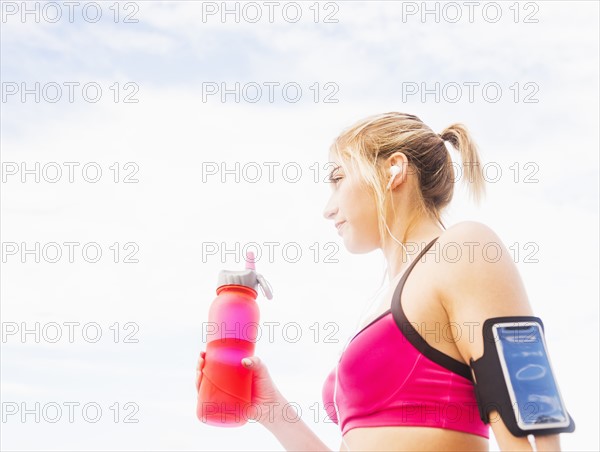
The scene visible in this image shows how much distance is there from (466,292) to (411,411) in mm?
421

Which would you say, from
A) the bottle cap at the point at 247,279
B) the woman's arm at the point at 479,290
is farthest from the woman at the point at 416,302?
the bottle cap at the point at 247,279

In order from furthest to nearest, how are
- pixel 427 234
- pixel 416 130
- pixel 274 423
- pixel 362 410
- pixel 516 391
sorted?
1. pixel 274 423
2. pixel 416 130
3. pixel 427 234
4. pixel 362 410
5. pixel 516 391

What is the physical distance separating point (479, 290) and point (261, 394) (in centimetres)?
118

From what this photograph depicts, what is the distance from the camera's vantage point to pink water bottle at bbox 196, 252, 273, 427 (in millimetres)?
2902

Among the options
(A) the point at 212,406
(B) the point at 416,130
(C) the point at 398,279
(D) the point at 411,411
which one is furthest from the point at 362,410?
(B) the point at 416,130

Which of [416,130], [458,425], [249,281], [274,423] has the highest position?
[416,130]

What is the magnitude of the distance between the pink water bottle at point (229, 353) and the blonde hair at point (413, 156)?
63cm

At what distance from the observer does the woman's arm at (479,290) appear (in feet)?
7.30

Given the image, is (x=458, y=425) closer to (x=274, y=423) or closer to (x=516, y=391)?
(x=516, y=391)

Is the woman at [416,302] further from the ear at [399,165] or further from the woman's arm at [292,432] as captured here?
the woman's arm at [292,432]

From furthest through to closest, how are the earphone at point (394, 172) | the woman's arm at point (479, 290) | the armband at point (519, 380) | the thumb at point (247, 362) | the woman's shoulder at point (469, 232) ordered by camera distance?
the thumb at point (247, 362) < the earphone at point (394, 172) < the woman's shoulder at point (469, 232) < the woman's arm at point (479, 290) < the armband at point (519, 380)

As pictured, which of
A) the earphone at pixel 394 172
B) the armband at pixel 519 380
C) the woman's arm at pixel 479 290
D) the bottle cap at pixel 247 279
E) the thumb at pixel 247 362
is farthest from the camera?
the bottle cap at pixel 247 279

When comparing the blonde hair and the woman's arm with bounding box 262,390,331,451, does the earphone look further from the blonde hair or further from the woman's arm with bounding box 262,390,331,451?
the woman's arm with bounding box 262,390,331,451

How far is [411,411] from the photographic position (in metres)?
2.35
